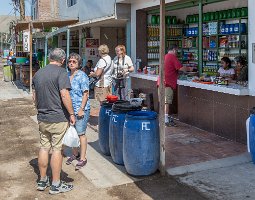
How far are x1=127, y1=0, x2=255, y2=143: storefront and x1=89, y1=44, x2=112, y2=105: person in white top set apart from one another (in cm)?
173

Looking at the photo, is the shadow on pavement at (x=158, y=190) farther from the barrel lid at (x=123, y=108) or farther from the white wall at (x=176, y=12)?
the white wall at (x=176, y=12)

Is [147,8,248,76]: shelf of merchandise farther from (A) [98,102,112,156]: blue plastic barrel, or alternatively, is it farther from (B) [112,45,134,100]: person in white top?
(A) [98,102,112,156]: blue plastic barrel

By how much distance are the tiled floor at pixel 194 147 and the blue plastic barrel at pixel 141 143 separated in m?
0.64

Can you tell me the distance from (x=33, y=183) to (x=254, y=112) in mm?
3332

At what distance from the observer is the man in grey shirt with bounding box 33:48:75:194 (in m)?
5.38

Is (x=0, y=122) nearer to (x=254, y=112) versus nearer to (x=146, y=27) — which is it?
(x=146, y=27)

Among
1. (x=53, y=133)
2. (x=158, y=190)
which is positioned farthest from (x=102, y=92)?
(x=158, y=190)

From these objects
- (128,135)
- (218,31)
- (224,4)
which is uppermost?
(224,4)

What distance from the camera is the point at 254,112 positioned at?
6.14 m

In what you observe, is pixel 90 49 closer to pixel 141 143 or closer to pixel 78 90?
pixel 78 90

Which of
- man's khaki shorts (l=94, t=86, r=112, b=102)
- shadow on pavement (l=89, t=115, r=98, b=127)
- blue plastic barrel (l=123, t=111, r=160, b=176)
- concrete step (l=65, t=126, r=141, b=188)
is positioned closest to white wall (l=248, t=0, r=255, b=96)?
blue plastic barrel (l=123, t=111, r=160, b=176)

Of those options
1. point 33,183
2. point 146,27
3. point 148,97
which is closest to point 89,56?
point 146,27

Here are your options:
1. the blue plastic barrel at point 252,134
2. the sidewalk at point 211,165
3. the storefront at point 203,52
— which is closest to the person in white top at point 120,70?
the storefront at point 203,52

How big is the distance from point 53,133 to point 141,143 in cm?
118
